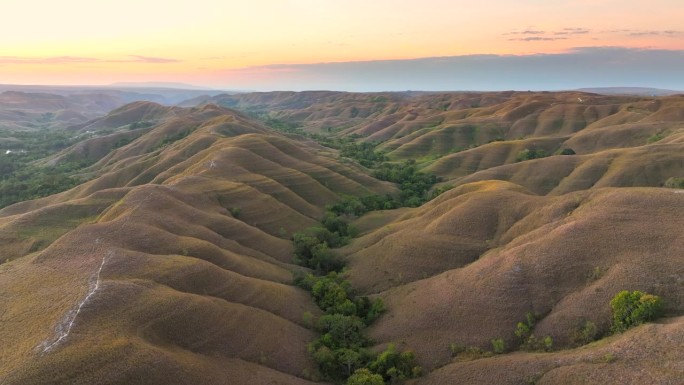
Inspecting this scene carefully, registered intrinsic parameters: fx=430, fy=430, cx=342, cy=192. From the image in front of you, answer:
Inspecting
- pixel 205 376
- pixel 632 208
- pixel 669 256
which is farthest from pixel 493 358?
pixel 632 208

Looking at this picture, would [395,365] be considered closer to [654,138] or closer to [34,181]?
[654,138]

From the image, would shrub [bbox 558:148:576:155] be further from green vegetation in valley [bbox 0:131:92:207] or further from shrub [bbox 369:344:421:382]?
green vegetation in valley [bbox 0:131:92:207]

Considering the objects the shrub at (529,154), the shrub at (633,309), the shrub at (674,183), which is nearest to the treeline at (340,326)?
the shrub at (633,309)

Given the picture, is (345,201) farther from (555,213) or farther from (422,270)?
(555,213)

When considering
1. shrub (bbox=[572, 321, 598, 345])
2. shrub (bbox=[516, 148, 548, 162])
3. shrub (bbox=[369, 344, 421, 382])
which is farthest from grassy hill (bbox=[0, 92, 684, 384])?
shrub (bbox=[516, 148, 548, 162])

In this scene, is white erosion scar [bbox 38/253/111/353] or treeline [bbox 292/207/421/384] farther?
treeline [bbox 292/207/421/384]

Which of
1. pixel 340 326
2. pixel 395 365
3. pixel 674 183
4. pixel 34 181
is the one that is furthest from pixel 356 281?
pixel 34 181

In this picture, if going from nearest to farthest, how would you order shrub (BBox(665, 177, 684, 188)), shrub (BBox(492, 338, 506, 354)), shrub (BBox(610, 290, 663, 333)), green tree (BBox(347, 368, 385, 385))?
shrub (BBox(610, 290, 663, 333)) < green tree (BBox(347, 368, 385, 385)) < shrub (BBox(492, 338, 506, 354)) < shrub (BBox(665, 177, 684, 188))

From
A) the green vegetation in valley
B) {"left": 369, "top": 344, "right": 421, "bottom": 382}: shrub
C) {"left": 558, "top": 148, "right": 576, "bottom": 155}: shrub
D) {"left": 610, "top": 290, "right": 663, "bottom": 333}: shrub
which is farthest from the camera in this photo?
{"left": 558, "top": 148, "right": 576, "bottom": 155}: shrub

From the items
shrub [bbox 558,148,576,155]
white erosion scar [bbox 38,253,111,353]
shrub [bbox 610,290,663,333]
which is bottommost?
white erosion scar [bbox 38,253,111,353]

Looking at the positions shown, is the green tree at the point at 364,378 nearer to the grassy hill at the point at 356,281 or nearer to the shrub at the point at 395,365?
the shrub at the point at 395,365
